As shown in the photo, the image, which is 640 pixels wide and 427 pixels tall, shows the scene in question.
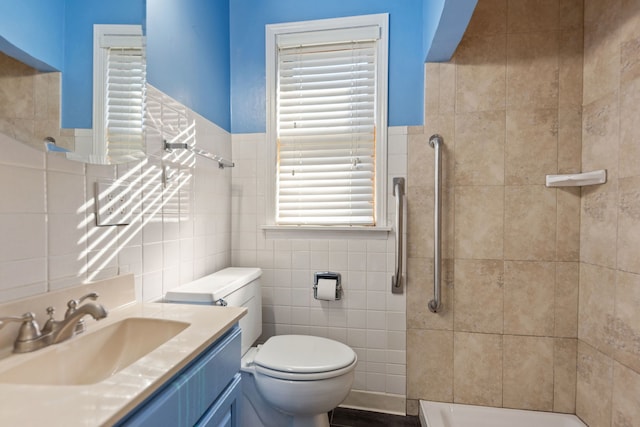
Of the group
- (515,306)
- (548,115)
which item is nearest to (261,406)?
(515,306)

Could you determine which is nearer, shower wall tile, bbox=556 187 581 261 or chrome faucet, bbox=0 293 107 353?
chrome faucet, bbox=0 293 107 353

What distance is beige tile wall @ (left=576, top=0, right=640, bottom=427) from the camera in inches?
50.1

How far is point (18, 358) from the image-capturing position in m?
0.67

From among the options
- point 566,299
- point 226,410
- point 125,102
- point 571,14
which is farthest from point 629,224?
point 125,102

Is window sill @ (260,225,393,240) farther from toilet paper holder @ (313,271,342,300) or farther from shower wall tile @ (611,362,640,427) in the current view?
shower wall tile @ (611,362,640,427)

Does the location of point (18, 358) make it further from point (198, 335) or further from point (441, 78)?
point (441, 78)

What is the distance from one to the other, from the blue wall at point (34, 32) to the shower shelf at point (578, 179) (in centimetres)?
203

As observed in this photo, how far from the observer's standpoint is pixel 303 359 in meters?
1.36

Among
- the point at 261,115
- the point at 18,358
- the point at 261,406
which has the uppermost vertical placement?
the point at 261,115

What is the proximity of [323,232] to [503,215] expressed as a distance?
38.5 inches

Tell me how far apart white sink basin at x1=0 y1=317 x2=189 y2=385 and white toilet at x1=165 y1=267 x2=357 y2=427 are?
0.32m

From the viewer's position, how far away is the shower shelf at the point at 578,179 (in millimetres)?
1412

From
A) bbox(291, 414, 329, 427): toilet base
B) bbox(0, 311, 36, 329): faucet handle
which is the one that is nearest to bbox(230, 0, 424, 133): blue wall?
bbox(0, 311, 36, 329): faucet handle

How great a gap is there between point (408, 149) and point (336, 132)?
0.43m
